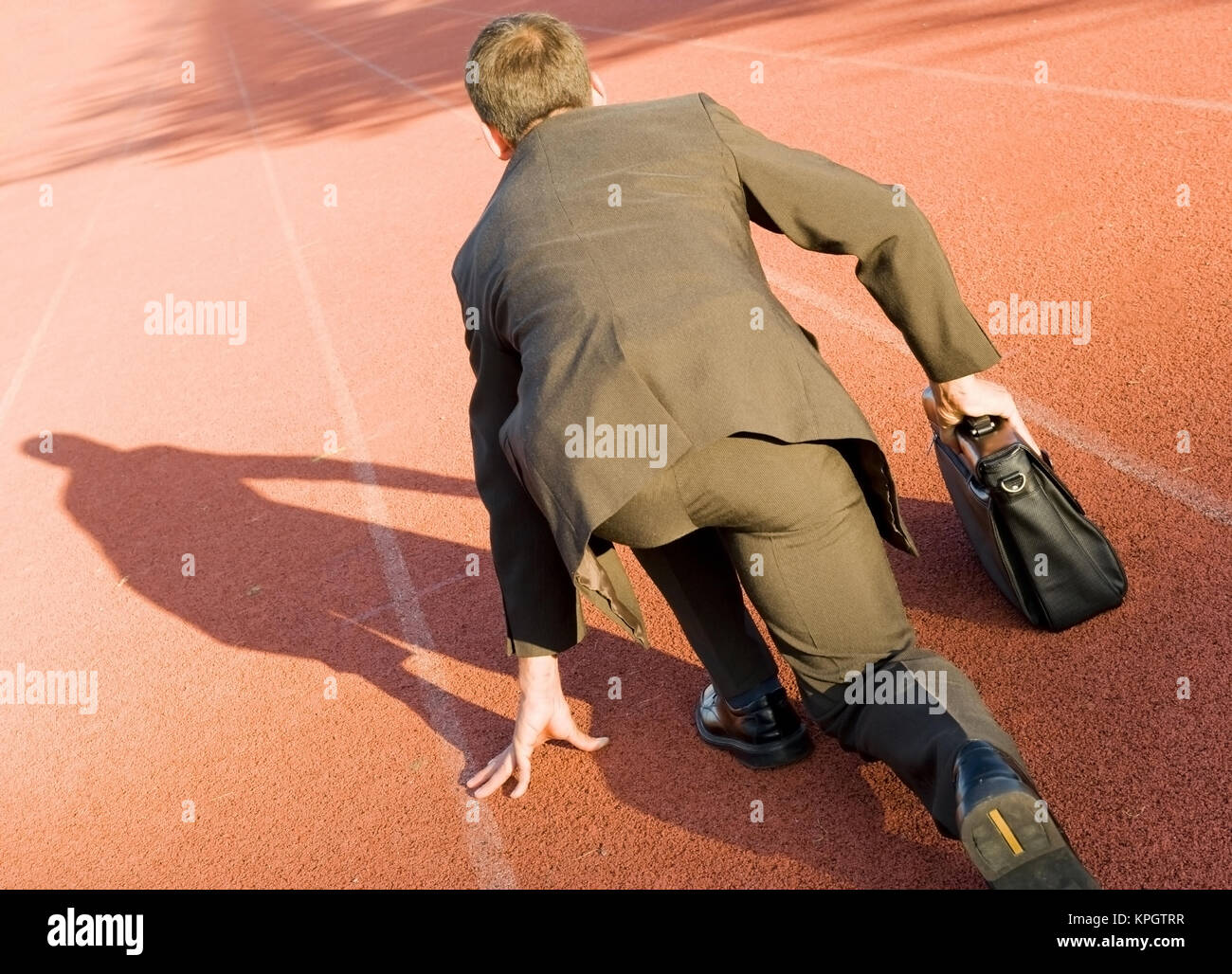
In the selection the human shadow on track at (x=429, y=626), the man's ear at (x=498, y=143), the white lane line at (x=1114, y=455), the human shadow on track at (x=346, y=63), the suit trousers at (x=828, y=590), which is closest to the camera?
the suit trousers at (x=828, y=590)

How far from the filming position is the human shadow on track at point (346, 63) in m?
12.3

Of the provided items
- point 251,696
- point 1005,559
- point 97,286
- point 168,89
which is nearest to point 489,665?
point 251,696

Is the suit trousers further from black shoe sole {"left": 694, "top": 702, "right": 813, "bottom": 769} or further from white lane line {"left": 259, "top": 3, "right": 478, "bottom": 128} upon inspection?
white lane line {"left": 259, "top": 3, "right": 478, "bottom": 128}

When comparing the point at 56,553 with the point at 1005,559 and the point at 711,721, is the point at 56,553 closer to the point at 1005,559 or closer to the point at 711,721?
the point at 711,721

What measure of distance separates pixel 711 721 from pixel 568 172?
1871 mm

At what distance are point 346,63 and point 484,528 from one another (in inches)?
688

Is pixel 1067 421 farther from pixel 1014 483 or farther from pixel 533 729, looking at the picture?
pixel 533 729

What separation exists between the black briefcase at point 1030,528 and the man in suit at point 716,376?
478 mm

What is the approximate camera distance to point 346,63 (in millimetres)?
20750

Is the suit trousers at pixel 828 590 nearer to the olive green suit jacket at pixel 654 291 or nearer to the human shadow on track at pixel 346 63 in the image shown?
the olive green suit jacket at pixel 654 291

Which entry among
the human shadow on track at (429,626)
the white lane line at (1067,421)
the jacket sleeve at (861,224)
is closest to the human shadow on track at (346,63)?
the white lane line at (1067,421)

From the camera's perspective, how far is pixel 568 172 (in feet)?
8.83

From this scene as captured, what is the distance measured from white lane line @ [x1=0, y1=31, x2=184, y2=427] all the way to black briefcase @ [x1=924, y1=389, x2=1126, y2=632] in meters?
7.61

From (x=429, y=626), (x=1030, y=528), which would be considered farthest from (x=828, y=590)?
(x=429, y=626)
